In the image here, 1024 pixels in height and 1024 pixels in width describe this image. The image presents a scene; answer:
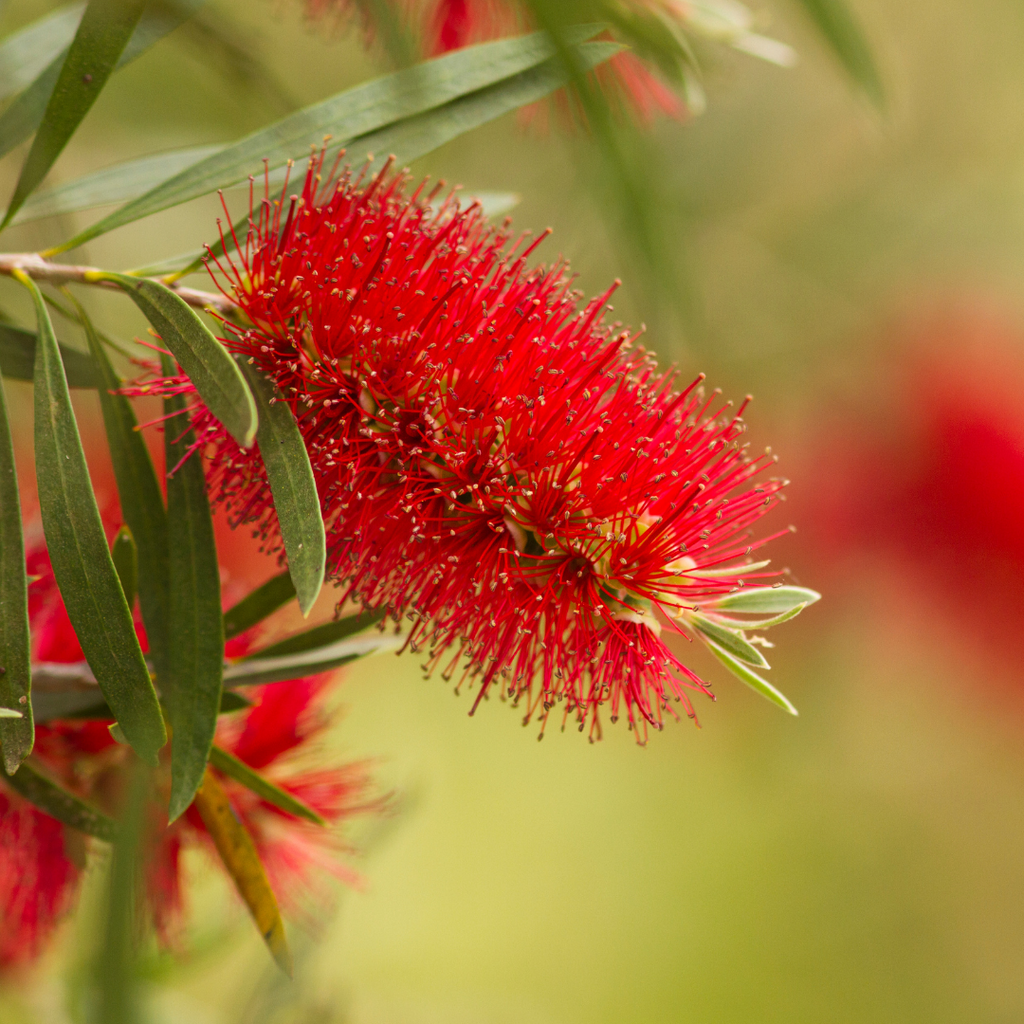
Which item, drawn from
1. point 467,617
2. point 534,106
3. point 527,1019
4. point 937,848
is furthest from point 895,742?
point 467,617

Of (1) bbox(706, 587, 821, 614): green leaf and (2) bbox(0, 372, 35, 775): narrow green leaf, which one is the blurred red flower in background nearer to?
(1) bbox(706, 587, 821, 614): green leaf

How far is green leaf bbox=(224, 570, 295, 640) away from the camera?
19.9 inches

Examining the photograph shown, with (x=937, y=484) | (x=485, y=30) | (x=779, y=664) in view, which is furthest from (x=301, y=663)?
(x=779, y=664)

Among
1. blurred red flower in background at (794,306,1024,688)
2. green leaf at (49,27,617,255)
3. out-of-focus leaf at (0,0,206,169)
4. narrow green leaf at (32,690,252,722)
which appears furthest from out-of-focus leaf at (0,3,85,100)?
blurred red flower in background at (794,306,1024,688)

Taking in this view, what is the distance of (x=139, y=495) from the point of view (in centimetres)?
48

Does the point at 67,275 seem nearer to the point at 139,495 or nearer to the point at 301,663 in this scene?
the point at 139,495

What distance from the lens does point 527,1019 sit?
2.29m

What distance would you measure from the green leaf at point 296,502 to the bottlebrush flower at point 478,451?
0.03 m

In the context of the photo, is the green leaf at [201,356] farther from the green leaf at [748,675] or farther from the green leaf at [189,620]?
the green leaf at [748,675]

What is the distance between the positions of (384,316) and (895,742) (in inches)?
93.1

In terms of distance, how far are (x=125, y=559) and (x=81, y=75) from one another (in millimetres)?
223

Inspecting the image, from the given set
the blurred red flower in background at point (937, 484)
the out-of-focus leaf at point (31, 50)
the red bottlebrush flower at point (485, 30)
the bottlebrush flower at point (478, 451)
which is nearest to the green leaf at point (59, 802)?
the bottlebrush flower at point (478, 451)

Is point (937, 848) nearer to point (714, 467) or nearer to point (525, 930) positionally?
point (525, 930)

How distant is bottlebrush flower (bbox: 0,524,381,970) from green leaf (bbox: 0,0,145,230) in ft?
0.73
